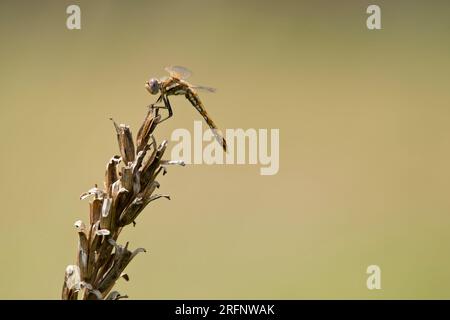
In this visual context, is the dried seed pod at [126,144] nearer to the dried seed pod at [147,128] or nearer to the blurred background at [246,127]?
the dried seed pod at [147,128]

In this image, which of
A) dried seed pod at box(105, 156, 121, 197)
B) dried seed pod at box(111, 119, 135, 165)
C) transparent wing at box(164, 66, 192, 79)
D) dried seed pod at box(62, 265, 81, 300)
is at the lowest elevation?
dried seed pod at box(62, 265, 81, 300)

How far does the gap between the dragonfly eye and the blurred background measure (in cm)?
210

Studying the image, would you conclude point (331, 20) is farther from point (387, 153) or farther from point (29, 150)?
point (29, 150)

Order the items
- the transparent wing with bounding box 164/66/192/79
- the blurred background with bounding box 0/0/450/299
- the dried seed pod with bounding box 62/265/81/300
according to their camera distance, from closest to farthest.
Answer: the dried seed pod with bounding box 62/265/81/300, the transparent wing with bounding box 164/66/192/79, the blurred background with bounding box 0/0/450/299

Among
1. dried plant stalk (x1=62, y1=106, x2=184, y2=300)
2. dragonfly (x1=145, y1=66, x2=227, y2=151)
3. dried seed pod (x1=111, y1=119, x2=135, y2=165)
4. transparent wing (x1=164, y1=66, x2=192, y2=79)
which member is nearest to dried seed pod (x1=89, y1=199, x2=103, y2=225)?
dried plant stalk (x1=62, y1=106, x2=184, y2=300)

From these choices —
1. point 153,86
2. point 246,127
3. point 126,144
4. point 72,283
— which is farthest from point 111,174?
point 246,127

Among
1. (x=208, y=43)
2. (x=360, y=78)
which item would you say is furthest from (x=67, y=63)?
(x=360, y=78)

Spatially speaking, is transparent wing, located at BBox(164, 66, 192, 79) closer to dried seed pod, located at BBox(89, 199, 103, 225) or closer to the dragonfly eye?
the dragonfly eye

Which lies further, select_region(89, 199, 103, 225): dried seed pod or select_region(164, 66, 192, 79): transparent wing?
select_region(164, 66, 192, 79): transparent wing

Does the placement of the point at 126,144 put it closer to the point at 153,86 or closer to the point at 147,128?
the point at 147,128

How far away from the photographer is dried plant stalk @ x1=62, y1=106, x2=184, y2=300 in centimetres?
110

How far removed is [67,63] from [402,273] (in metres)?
3.01

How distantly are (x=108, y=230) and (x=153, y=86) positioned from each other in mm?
838

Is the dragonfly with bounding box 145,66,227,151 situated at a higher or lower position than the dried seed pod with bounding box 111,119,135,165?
higher
